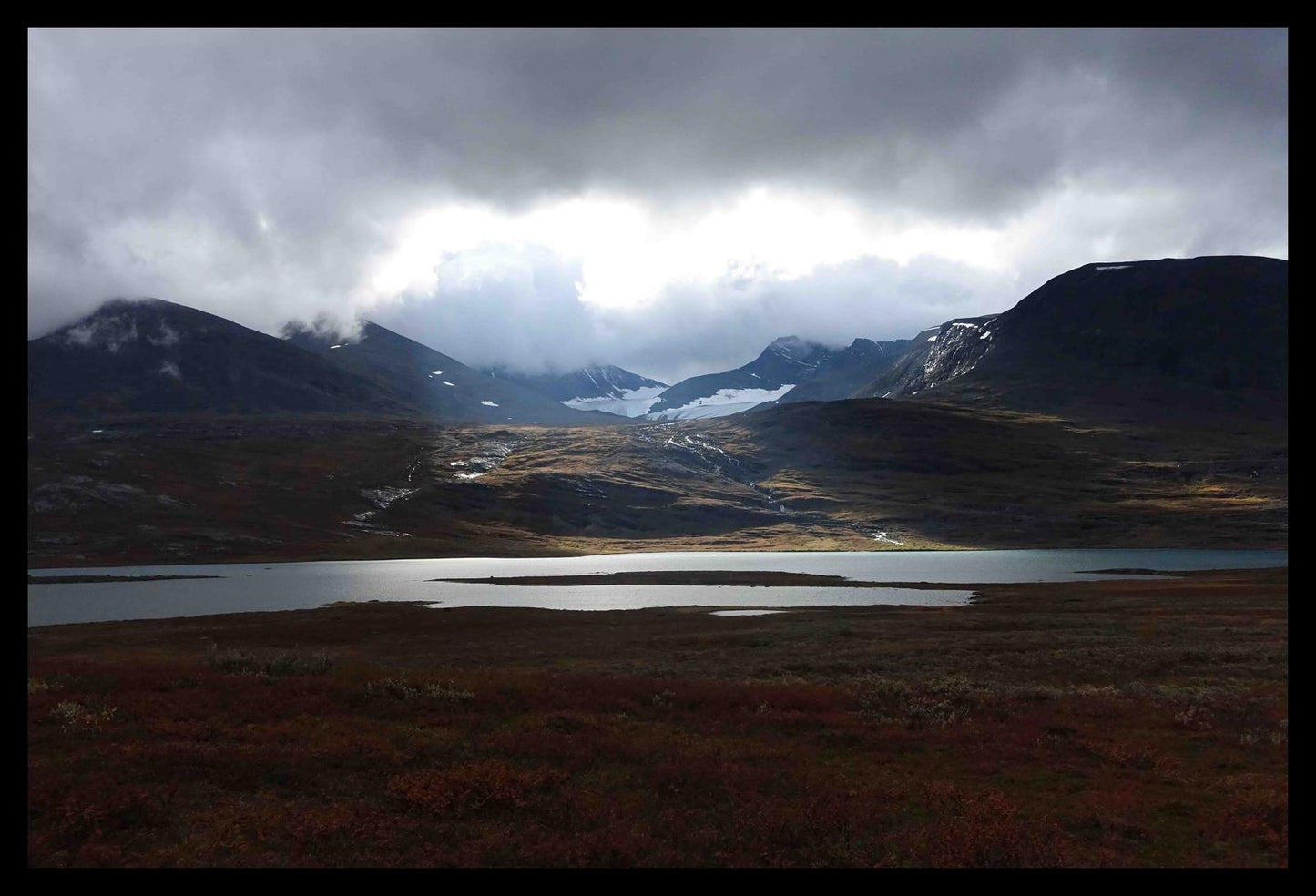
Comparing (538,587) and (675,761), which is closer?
(675,761)

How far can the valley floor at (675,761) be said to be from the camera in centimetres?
1761

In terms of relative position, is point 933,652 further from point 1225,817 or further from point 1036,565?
point 1036,565

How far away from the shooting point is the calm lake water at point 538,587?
95.3m

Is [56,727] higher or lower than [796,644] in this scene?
higher

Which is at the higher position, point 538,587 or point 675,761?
point 675,761

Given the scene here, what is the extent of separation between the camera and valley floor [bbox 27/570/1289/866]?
17609 mm

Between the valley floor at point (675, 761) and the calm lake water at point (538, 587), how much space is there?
175 feet

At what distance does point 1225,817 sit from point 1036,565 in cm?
15445

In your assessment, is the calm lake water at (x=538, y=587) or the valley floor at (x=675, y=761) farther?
the calm lake water at (x=538, y=587)

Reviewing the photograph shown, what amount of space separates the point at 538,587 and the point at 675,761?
100m

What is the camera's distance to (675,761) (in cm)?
2361

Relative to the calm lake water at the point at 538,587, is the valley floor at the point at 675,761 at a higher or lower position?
higher
